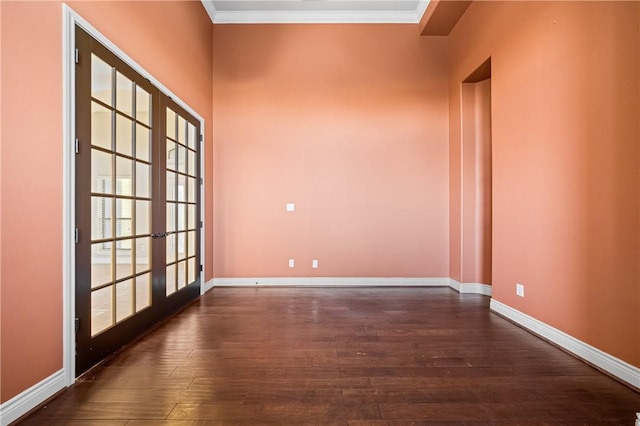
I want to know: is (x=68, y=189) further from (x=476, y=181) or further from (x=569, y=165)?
(x=476, y=181)

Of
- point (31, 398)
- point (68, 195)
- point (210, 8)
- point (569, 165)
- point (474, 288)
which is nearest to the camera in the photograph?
point (31, 398)

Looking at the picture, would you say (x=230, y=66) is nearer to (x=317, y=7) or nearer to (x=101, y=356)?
(x=317, y=7)

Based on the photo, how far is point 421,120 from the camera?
467cm

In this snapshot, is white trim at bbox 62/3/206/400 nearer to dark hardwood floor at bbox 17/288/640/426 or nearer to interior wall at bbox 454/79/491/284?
dark hardwood floor at bbox 17/288/640/426

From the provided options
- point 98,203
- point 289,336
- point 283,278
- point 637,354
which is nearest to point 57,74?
point 98,203

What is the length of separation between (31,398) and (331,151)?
396 centimetres

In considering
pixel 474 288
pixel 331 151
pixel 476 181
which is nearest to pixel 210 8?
pixel 331 151

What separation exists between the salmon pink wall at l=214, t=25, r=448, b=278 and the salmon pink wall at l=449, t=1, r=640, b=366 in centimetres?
124

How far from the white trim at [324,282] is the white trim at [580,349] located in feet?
4.59

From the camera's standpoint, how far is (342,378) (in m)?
2.05

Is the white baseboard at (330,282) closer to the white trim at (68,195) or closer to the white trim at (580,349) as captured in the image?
the white trim at (580,349)

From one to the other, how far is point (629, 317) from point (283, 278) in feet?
12.1

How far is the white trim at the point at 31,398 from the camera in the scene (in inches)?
61.8

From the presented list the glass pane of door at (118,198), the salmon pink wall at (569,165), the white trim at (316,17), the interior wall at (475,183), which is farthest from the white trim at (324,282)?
the white trim at (316,17)
